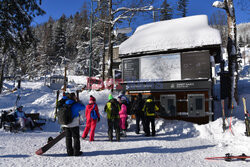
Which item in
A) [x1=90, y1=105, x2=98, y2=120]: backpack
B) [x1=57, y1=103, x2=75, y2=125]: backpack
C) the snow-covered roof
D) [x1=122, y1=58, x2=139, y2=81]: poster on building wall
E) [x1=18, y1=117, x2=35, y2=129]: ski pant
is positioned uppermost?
the snow-covered roof

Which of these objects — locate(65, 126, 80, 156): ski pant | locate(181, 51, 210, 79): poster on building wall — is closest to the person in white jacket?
locate(65, 126, 80, 156): ski pant

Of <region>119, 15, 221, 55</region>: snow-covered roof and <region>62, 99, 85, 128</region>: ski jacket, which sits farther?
<region>119, 15, 221, 55</region>: snow-covered roof

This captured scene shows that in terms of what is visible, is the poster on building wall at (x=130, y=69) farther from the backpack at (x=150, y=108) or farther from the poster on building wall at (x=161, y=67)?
the backpack at (x=150, y=108)

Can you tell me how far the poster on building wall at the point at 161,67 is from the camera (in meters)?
11.0

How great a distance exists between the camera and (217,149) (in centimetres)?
641

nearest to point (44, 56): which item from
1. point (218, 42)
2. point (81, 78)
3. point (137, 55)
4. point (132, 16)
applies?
point (81, 78)

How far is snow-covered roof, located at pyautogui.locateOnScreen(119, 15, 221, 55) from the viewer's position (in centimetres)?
1002

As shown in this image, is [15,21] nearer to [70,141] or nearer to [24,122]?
[24,122]

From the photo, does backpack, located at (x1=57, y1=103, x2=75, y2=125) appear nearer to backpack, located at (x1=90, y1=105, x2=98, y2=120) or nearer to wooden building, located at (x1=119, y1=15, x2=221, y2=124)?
backpack, located at (x1=90, y1=105, x2=98, y2=120)

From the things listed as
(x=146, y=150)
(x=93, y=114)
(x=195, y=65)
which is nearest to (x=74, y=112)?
(x=93, y=114)

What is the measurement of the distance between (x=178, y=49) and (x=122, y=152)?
22.4 ft

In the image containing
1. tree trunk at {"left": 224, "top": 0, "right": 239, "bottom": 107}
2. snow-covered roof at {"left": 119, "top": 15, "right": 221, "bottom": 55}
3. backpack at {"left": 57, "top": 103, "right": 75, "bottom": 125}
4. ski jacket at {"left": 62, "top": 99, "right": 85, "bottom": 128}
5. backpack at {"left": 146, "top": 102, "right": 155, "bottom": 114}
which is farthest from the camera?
tree trunk at {"left": 224, "top": 0, "right": 239, "bottom": 107}

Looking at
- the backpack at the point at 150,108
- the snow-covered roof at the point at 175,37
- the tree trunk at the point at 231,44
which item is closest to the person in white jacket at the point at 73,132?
the backpack at the point at 150,108

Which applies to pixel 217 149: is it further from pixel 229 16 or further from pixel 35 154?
pixel 229 16
